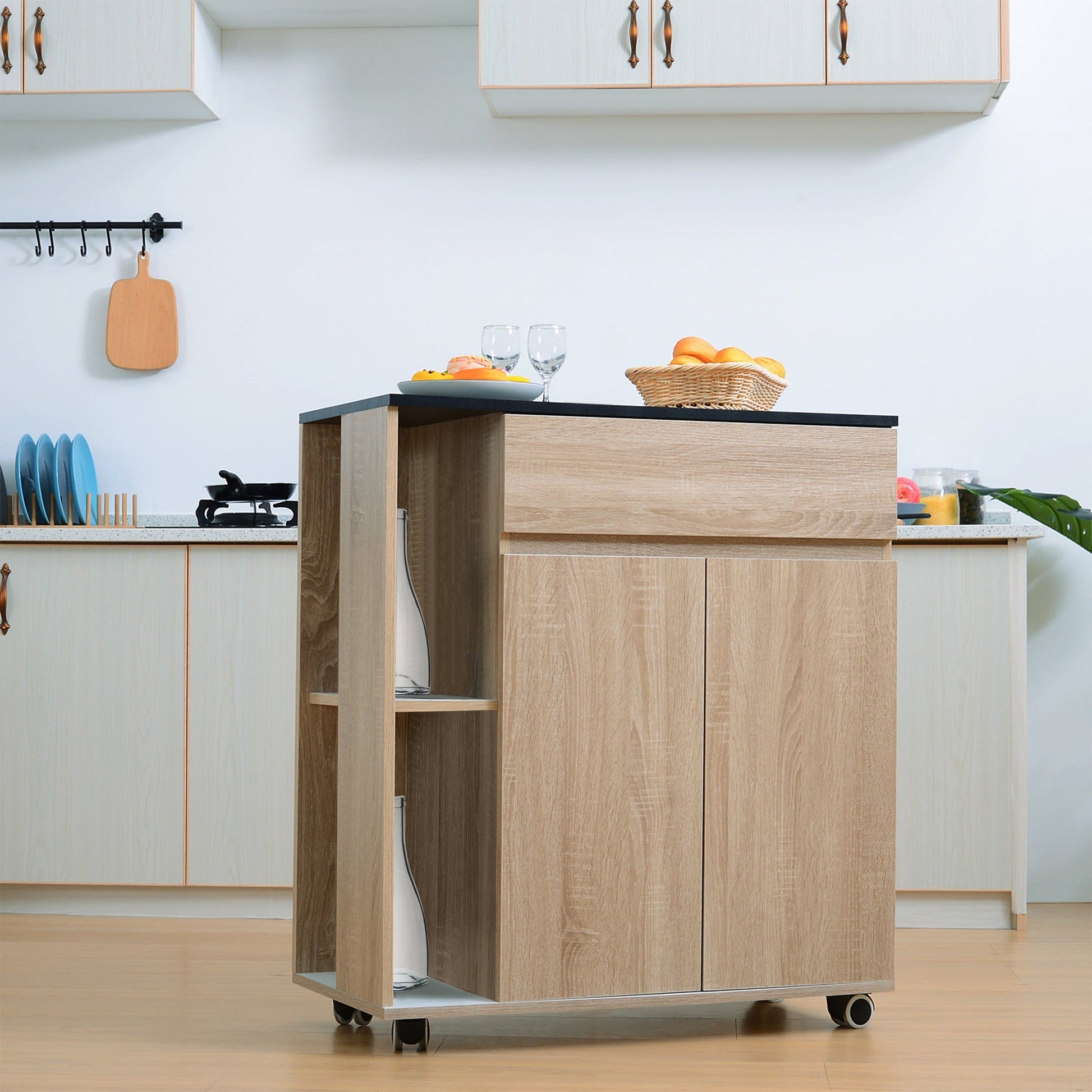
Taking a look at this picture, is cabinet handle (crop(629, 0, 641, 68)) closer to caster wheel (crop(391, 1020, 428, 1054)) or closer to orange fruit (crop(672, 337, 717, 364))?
orange fruit (crop(672, 337, 717, 364))

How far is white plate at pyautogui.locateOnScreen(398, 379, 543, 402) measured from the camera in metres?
2.02

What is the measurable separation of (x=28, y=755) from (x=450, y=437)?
1.52m

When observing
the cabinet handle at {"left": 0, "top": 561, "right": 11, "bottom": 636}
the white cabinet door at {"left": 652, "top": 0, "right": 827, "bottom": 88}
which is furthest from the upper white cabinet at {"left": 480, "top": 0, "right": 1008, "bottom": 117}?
the cabinet handle at {"left": 0, "top": 561, "right": 11, "bottom": 636}

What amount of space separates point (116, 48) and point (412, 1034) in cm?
257

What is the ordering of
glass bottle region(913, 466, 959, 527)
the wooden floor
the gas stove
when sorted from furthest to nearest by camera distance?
glass bottle region(913, 466, 959, 527) → the gas stove → the wooden floor

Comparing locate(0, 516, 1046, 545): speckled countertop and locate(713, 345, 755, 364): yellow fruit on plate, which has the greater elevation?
locate(713, 345, 755, 364): yellow fruit on plate

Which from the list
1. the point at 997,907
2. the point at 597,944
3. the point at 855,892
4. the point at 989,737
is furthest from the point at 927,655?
the point at 597,944

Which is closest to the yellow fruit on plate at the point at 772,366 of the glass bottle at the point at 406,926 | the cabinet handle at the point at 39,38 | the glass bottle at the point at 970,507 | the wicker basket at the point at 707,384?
the wicker basket at the point at 707,384

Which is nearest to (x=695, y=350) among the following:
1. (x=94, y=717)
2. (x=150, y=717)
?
(x=150, y=717)

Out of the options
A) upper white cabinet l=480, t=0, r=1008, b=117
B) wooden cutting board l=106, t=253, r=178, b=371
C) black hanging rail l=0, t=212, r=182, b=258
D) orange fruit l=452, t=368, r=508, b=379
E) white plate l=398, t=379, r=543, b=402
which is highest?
upper white cabinet l=480, t=0, r=1008, b=117

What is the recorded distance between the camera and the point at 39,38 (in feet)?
11.2

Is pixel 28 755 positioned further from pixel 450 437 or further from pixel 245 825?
pixel 450 437

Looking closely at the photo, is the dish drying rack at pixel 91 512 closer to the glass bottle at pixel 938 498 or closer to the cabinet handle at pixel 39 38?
the cabinet handle at pixel 39 38

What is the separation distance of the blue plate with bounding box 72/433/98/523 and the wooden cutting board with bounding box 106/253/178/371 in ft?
0.81
